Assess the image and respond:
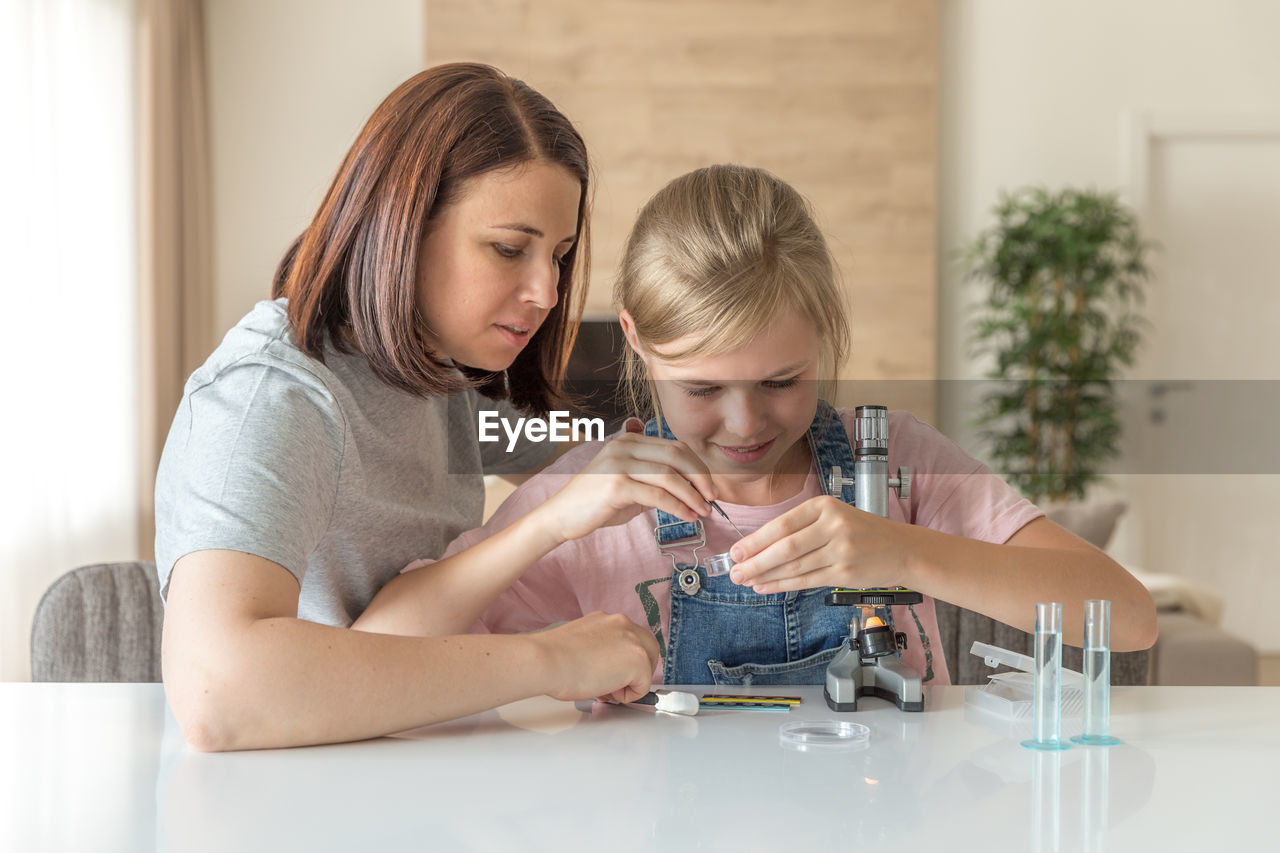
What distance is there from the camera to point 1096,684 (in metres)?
0.79

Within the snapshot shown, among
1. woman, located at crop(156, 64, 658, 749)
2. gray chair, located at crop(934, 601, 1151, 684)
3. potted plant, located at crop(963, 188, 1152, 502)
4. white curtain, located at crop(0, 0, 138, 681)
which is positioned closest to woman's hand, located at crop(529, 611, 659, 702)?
woman, located at crop(156, 64, 658, 749)

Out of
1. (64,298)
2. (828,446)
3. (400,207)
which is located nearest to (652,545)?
(828,446)

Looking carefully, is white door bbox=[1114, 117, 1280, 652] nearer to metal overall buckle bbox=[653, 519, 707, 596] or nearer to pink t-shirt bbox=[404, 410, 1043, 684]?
pink t-shirt bbox=[404, 410, 1043, 684]

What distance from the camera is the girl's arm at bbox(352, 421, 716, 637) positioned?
859 millimetres

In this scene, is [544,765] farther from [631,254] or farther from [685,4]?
[685,4]

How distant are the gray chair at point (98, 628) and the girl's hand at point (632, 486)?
969 millimetres

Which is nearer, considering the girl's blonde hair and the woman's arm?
the woman's arm

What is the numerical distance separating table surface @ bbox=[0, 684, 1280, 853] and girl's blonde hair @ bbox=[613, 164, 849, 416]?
0.30 meters

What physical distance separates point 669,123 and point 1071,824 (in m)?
3.71

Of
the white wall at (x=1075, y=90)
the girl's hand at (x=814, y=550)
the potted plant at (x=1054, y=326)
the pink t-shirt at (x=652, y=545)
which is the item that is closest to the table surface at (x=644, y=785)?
the girl's hand at (x=814, y=550)

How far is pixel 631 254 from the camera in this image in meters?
1.10

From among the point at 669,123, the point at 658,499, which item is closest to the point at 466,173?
the point at 658,499

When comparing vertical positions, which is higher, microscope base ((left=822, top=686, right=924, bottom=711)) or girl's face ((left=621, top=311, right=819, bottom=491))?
girl's face ((left=621, top=311, right=819, bottom=491))

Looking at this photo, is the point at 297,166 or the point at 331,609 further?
the point at 297,166
